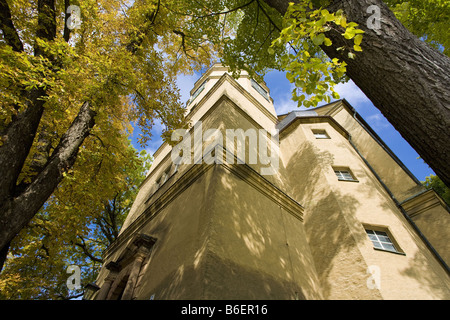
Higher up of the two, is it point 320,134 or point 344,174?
point 320,134

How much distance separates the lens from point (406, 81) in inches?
80.7

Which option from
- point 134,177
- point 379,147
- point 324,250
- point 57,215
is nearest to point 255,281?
point 324,250

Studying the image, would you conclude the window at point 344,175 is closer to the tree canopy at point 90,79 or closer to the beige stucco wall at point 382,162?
the beige stucco wall at point 382,162

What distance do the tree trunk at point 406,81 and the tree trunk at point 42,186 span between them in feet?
18.5

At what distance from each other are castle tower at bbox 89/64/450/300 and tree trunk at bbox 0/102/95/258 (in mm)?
3133

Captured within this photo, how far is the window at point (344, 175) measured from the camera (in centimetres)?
987

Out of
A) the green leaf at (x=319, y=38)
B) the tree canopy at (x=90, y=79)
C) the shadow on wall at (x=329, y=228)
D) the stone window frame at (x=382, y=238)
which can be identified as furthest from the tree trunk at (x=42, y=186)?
the stone window frame at (x=382, y=238)

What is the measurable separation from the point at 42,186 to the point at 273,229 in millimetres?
5969

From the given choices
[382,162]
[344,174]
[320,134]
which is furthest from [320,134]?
[382,162]

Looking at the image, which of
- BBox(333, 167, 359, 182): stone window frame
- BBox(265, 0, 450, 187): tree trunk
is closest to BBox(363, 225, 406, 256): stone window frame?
BBox(333, 167, 359, 182): stone window frame

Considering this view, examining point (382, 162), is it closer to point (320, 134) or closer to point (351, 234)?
point (320, 134)

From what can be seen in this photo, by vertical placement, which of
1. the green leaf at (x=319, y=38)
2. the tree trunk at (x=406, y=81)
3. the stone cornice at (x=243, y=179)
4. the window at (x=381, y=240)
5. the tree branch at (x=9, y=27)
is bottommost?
the tree trunk at (x=406, y=81)

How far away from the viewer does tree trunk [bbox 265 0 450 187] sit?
1.79 metres

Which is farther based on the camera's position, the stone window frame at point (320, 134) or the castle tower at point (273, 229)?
the stone window frame at point (320, 134)
